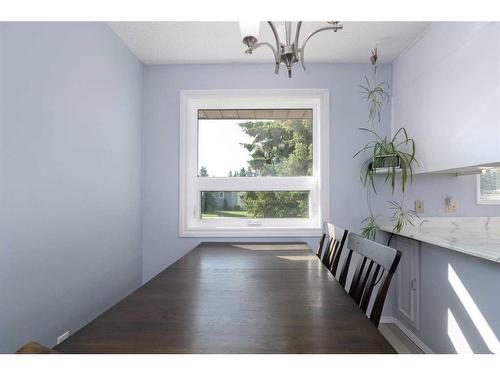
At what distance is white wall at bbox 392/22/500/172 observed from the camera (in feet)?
5.23

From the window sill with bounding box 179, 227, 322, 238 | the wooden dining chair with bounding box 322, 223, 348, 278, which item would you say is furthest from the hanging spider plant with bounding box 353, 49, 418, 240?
A: the wooden dining chair with bounding box 322, 223, 348, 278

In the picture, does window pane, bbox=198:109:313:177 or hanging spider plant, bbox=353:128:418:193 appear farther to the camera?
window pane, bbox=198:109:313:177

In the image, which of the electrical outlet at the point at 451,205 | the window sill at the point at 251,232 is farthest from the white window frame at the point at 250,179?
the electrical outlet at the point at 451,205

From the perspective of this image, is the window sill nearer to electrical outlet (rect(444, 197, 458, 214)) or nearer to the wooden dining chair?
the wooden dining chair

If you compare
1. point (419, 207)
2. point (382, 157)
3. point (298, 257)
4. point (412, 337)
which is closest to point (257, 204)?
point (298, 257)

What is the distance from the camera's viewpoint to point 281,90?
9.09ft

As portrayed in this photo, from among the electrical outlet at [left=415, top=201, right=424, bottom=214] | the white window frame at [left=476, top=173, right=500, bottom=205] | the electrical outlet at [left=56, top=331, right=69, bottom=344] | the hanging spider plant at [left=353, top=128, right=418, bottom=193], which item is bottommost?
the electrical outlet at [left=56, top=331, right=69, bottom=344]

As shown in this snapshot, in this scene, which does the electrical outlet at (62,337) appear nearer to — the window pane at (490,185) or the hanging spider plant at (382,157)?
the hanging spider plant at (382,157)

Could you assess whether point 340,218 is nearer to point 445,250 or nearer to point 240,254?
point 445,250

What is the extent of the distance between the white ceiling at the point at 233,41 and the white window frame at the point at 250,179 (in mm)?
319

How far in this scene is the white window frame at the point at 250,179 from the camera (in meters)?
2.76

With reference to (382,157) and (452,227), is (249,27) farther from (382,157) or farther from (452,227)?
(452,227)

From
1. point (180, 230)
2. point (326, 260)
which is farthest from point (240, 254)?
point (180, 230)

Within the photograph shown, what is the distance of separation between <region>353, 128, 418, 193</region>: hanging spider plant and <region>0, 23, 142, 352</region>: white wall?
216cm
